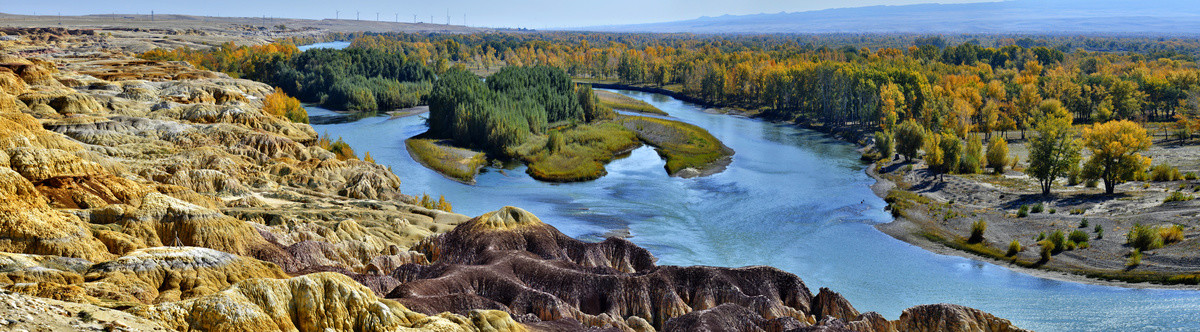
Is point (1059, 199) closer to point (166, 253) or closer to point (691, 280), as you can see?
point (691, 280)

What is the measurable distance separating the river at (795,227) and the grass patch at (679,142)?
2386 mm

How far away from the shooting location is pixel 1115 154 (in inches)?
2844

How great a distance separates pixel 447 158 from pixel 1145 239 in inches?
2667

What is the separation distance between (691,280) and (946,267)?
27.7 m

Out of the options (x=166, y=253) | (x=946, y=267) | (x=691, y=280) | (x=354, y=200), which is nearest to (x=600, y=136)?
(x=354, y=200)

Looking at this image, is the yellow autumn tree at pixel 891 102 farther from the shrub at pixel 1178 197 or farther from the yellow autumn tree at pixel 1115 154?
→ the shrub at pixel 1178 197

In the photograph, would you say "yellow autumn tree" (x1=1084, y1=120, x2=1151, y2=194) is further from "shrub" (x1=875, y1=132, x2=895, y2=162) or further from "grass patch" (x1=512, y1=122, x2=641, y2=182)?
"grass patch" (x1=512, y1=122, x2=641, y2=182)

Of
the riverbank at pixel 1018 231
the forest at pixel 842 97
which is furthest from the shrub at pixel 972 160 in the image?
the riverbank at pixel 1018 231

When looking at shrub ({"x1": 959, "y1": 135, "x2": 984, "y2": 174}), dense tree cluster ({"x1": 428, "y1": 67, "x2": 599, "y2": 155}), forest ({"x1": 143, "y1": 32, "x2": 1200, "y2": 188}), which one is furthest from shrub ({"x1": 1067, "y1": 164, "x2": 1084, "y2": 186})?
dense tree cluster ({"x1": 428, "y1": 67, "x2": 599, "y2": 155})

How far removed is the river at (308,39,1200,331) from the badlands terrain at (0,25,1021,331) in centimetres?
1416

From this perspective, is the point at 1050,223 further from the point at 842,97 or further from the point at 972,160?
the point at 842,97

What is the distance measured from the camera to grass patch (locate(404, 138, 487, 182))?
90188 millimetres

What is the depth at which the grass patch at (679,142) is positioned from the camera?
316ft

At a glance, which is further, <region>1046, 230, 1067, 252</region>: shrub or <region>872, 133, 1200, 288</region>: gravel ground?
<region>1046, 230, 1067, 252</region>: shrub
